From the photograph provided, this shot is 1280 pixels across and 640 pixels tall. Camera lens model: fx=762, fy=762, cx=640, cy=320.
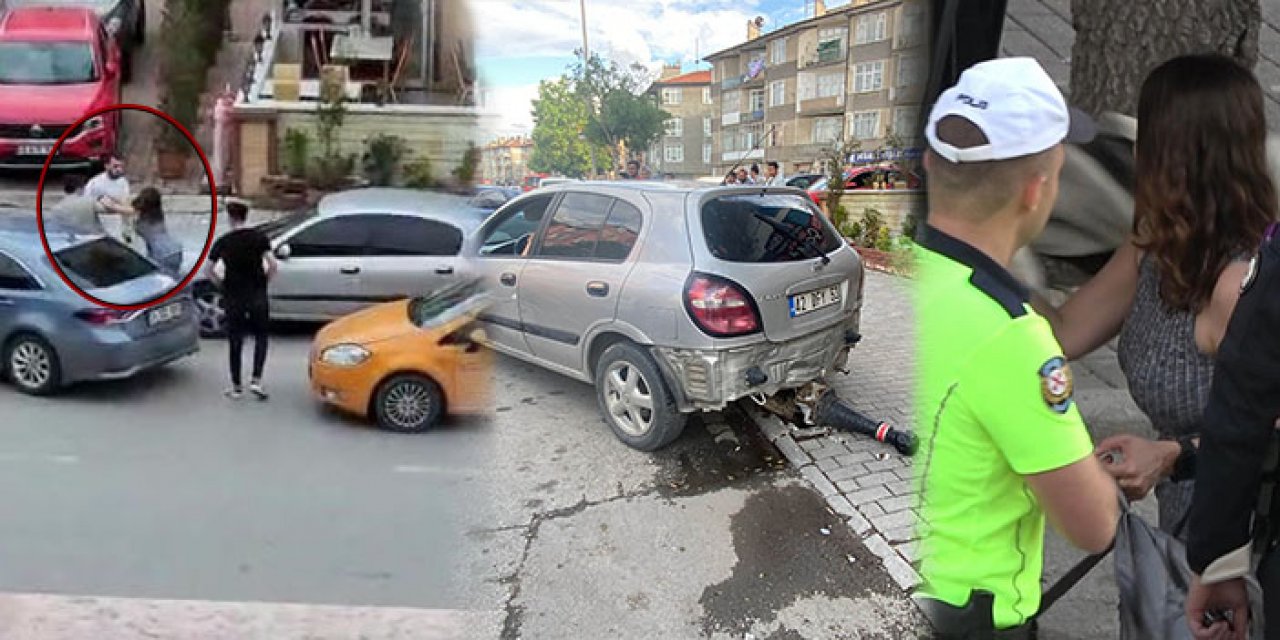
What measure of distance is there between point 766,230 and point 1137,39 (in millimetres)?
995

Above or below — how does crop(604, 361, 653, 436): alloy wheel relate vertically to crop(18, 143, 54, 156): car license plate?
below

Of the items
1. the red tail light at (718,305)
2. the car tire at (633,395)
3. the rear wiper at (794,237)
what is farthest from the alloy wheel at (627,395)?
the rear wiper at (794,237)

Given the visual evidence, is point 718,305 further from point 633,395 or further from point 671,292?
point 633,395

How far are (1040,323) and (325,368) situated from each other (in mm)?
757

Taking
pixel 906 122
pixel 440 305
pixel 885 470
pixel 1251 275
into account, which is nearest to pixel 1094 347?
pixel 1251 275

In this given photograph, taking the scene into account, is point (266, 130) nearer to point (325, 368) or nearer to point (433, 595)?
point (325, 368)

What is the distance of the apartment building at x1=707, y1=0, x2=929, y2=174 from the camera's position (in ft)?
4.14

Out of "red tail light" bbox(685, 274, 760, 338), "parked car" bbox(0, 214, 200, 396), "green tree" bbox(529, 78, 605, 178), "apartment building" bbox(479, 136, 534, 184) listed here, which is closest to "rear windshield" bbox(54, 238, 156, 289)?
"parked car" bbox(0, 214, 200, 396)

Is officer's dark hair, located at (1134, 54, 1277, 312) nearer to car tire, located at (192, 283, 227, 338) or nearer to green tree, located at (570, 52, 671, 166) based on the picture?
green tree, located at (570, 52, 671, 166)

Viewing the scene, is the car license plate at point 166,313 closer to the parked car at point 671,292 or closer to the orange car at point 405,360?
the orange car at point 405,360

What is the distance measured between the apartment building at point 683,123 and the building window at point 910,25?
39 cm

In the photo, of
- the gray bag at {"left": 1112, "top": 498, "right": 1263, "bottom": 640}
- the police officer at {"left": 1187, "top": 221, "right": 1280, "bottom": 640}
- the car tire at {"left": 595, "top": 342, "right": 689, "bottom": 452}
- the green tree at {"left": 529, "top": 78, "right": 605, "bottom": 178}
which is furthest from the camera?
the car tire at {"left": 595, "top": 342, "right": 689, "bottom": 452}

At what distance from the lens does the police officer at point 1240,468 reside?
886 mm

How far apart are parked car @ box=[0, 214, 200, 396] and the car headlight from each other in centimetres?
14
